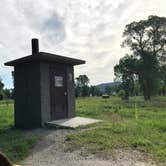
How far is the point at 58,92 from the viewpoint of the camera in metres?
12.5

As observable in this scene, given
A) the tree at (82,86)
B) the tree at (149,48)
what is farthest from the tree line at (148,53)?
the tree at (82,86)

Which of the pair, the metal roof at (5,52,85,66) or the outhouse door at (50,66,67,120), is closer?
the metal roof at (5,52,85,66)

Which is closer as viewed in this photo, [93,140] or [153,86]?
[93,140]

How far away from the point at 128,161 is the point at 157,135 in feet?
9.29

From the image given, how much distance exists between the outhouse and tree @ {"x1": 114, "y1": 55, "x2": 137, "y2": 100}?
28.0m

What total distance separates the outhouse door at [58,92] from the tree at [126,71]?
92.0 ft

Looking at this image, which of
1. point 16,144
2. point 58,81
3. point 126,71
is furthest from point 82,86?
point 16,144

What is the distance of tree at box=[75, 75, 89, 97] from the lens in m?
72.2

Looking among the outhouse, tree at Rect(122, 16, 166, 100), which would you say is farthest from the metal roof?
tree at Rect(122, 16, 166, 100)

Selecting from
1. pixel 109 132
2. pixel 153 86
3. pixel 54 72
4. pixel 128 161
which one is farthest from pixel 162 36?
pixel 128 161

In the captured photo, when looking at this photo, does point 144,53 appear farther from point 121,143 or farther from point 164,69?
point 121,143

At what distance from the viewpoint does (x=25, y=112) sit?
12148 millimetres

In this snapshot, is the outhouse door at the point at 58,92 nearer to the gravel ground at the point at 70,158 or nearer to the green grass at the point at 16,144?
the green grass at the point at 16,144

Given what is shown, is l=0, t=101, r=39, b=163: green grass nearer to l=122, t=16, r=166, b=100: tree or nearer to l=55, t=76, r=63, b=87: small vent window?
l=55, t=76, r=63, b=87: small vent window
